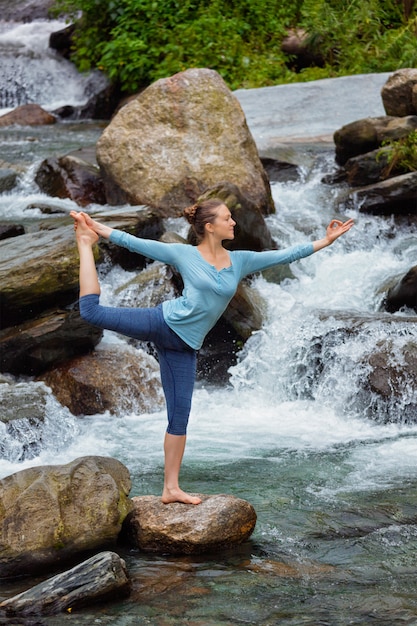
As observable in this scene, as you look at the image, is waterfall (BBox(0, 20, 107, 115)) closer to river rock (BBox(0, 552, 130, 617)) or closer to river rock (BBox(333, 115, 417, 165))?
river rock (BBox(333, 115, 417, 165))

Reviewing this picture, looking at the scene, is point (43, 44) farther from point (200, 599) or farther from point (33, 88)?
point (200, 599)

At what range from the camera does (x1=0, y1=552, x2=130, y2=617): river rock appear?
4.53m

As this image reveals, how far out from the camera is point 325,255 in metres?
11.7

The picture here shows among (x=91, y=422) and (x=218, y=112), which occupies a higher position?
(x=218, y=112)

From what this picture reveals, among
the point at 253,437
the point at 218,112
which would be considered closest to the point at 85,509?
the point at 253,437

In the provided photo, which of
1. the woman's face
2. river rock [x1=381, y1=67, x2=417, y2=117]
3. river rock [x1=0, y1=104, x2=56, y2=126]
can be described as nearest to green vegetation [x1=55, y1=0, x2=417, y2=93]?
river rock [x1=0, y1=104, x2=56, y2=126]

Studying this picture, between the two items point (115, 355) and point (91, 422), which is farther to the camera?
point (115, 355)

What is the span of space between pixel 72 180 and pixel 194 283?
306 inches

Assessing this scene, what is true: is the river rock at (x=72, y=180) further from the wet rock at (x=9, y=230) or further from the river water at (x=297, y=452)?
the wet rock at (x=9, y=230)

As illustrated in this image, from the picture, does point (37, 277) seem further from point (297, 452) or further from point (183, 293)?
point (183, 293)

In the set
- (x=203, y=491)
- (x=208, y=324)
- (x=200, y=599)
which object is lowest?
(x=203, y=491)

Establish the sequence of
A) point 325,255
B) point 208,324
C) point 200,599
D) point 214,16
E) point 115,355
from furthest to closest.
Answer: point 214,16 → point 325,255 → point 115,355 → point 208,324 → point 200,599

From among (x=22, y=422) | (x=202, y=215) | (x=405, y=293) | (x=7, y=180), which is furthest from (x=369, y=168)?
(x=202, y=215)

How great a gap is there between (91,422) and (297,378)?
6.43ft
